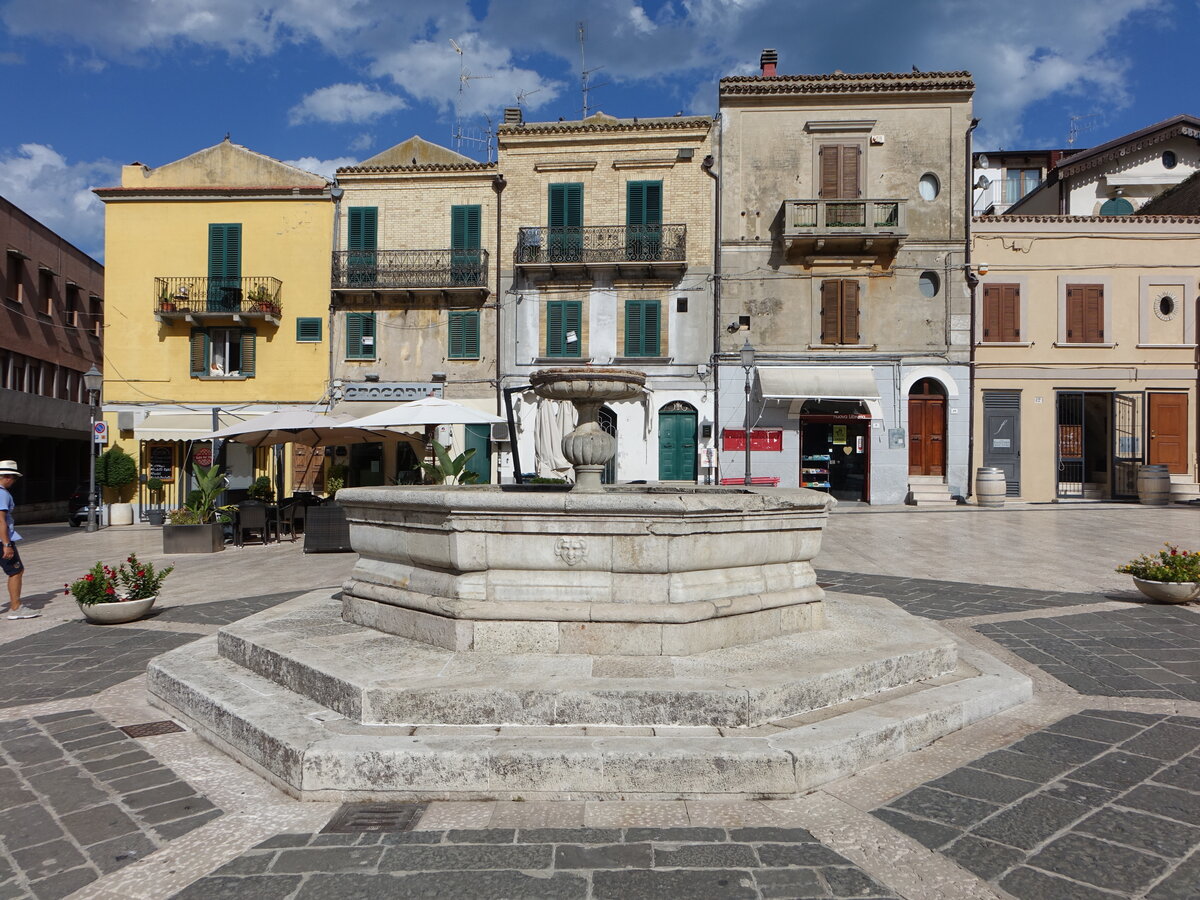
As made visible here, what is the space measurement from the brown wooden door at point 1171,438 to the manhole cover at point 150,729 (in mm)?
25019

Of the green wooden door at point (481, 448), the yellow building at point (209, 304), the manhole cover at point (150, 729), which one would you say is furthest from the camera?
the green wooden door at point (481, 448)

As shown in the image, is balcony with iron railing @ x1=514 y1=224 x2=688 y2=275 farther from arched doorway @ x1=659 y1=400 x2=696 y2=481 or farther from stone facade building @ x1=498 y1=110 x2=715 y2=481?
arched doorway @ x1=659 y1=400 x2=696 y2=481

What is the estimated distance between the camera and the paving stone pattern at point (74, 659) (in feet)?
17.2

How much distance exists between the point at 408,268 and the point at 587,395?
1842 cm

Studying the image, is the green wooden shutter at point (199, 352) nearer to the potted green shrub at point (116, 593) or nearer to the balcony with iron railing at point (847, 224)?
the potted green shrub at point (116, 593)

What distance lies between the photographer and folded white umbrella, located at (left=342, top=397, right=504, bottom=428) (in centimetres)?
1374

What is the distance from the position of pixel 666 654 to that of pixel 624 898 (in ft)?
6.23

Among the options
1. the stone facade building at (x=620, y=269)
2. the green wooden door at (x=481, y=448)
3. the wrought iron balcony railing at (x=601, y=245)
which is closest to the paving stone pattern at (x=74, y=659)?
the green wooden door at (x=481, y=448)

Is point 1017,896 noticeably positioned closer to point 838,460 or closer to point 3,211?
point 838,460

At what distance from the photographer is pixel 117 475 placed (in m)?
21.5

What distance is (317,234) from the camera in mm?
22906

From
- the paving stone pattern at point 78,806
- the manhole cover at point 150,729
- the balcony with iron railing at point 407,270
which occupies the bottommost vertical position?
the manhole cover at point 150,729

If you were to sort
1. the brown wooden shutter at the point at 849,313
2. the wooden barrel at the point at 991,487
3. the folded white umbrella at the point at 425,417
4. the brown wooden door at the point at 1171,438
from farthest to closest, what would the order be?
the brown wooden shutter at the point at 849,313 → the brown wooden door at the point at 1171,438 → the wooden barrel at the point at 991,487 → the folded white umbrella at the point at 425,417

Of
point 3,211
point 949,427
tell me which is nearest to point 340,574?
point 949,427
